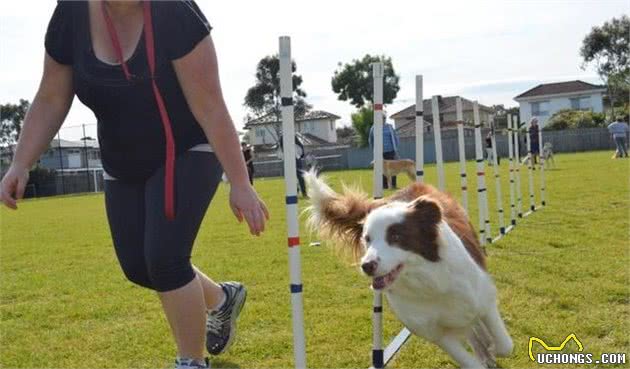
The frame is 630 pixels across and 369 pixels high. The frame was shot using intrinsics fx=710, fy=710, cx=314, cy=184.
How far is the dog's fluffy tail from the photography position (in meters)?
4.28

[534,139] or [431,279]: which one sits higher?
[534,139]

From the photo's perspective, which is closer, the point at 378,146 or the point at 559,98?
the point at 378,146

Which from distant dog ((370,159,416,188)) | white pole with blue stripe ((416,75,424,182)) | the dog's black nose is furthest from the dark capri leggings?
distant dog ((370,159,416,188))

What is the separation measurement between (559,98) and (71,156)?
5662cm

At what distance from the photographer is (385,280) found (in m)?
3.37

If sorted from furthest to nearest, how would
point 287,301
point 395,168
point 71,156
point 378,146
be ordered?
point 71,156, point 395,168, point 287,301, point 378,146

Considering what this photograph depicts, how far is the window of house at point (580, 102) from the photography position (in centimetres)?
7644

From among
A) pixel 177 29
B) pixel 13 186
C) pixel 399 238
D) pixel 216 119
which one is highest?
pixel 177 29

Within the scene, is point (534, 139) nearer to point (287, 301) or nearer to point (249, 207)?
point (287, 301)

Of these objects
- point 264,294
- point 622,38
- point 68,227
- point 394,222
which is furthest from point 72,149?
point 622,38

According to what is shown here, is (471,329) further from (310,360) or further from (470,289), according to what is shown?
(310,360)

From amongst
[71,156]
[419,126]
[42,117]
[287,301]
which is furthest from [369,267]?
[71,156]

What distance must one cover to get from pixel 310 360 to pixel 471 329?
0.91m

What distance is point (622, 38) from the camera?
5784 cm
